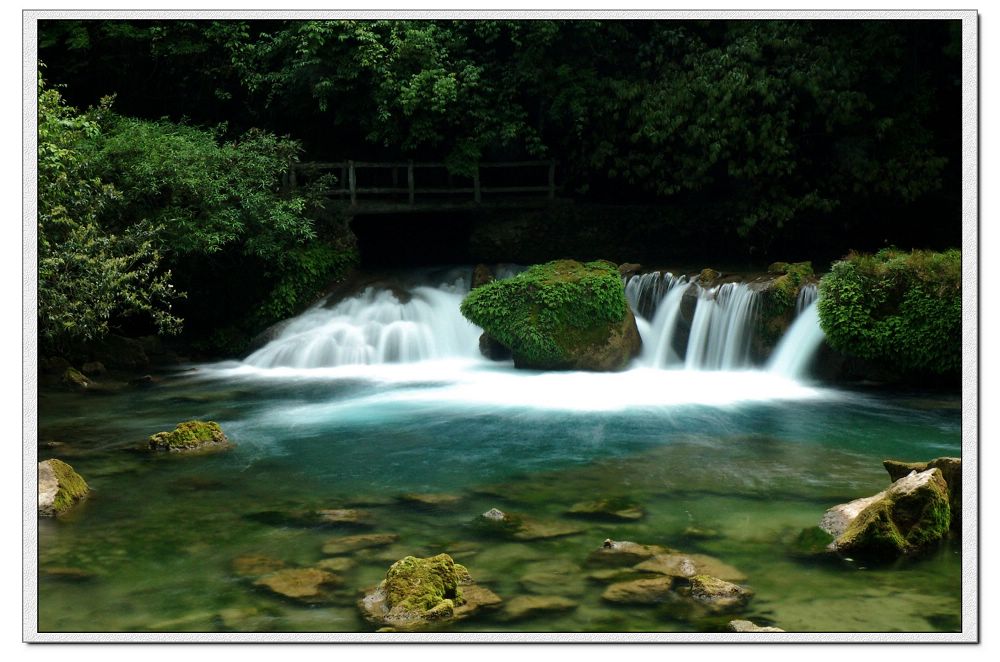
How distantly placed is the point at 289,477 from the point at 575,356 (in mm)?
6393

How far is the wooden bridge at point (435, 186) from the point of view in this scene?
20.0 metres

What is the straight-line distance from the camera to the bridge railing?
19797mm

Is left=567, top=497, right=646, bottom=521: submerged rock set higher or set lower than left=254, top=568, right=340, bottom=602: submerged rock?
higher

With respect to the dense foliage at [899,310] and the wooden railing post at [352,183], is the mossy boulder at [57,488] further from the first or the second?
the wooden railing post at [352,183]

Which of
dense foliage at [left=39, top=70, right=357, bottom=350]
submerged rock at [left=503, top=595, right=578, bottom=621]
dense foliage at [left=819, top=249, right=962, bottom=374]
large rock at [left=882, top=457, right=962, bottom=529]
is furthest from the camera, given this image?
dense foliage at [left=819, top=249, right=962, bottom=374]

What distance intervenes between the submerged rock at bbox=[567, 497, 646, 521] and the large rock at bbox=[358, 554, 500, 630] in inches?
71.0

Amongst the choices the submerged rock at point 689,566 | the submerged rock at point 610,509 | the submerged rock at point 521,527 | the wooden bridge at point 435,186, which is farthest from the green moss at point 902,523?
the wooden bridge at point 435,186

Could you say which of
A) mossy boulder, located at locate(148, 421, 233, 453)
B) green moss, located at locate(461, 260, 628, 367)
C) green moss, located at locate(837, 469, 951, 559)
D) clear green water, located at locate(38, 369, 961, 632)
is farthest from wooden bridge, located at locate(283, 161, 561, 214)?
green moss, located at locate(837, 469, 951, 559)

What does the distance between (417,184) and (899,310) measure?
37.0 feet

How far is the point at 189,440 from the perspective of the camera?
9.84 m

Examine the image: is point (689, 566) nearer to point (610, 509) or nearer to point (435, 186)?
point (610, 509)

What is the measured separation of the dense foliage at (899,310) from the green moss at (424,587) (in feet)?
28.6

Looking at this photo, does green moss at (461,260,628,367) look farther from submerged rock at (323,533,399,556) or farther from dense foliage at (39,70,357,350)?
submerged rock at (323,533,399,556)

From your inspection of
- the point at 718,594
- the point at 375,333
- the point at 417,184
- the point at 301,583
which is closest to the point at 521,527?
the point at 301,583
